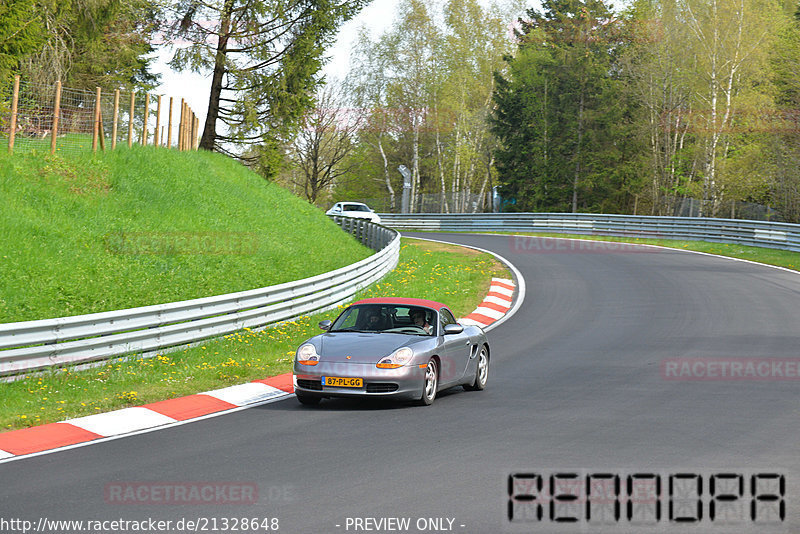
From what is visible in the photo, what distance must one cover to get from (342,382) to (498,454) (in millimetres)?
3048

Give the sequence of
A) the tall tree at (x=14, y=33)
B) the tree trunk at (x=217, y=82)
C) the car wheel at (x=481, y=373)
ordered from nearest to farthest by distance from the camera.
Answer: the car wheel at (x=481, y=373) → the tall tree at (x=14, y=33) → the tree trunk at (x=217, y=82)

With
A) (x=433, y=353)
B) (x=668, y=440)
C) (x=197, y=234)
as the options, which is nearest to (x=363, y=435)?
(x=433, y=353)

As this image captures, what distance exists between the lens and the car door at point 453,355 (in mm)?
12047

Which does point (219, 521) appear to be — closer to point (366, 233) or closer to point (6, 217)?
point (6, 217)

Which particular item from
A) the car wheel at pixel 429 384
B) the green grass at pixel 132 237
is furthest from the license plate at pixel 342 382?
the green grass at pixel 132 237

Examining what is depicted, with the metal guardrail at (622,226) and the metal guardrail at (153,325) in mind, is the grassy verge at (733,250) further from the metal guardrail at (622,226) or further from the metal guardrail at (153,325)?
the metal guardrail at (153,325)

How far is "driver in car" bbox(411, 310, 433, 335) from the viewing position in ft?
40.1

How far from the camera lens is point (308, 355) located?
11344 mm

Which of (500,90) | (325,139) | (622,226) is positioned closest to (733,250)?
(622,226)

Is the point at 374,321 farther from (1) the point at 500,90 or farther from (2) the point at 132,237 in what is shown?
(1) the point at 500,90

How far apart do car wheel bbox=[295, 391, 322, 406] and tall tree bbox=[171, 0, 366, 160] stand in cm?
2598

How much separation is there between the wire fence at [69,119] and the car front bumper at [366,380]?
14.2m

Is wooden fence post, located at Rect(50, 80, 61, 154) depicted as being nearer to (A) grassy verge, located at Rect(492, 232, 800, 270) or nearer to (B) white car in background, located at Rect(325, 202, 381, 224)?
(A) grassy verge, located at Rect(492, 232, 800, 270)

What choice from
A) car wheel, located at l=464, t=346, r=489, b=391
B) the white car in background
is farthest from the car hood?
the white car in background
